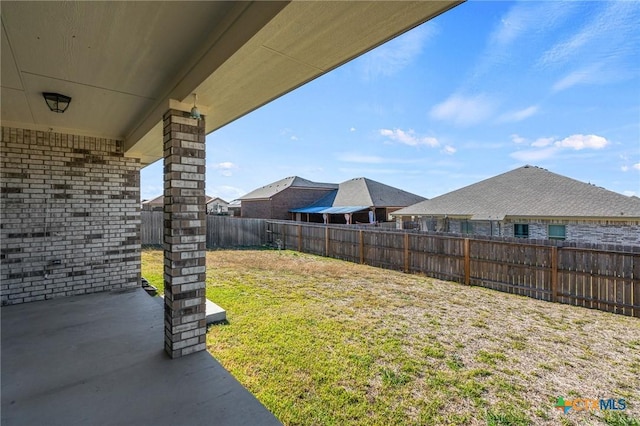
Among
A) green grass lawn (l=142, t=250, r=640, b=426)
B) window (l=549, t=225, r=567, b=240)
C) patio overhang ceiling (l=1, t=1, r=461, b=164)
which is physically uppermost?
patio overhang ceiling (l=1, t=1, r=461, b=164)

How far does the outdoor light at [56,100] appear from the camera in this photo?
309 centimetres

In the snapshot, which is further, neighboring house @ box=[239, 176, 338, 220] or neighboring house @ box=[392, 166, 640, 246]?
neighboring house @ box=[239, 176, 338, 220]

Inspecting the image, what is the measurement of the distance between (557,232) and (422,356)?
10.6m

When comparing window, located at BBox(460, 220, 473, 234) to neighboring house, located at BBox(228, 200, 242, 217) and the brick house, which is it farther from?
neighboring house, located at BBox(228, 200, 242, 217)

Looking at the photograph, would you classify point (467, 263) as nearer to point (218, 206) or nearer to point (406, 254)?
point (406, 254)

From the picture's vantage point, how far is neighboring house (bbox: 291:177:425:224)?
22.0m

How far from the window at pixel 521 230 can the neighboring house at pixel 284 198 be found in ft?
59.3

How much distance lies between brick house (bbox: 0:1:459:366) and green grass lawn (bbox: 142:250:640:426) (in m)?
1.15

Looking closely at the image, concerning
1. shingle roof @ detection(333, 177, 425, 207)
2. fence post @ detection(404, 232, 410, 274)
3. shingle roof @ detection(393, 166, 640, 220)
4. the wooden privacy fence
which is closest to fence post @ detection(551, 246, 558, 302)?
the wooden privacy fence

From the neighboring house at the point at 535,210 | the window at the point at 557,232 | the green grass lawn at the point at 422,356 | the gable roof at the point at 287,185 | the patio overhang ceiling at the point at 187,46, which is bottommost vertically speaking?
the green grass lawn at the point at 422,356

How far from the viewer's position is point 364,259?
1038cm

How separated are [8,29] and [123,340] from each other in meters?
3.00

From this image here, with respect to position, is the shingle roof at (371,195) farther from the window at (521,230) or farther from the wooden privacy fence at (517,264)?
the wooden privacy fence at (517,264)

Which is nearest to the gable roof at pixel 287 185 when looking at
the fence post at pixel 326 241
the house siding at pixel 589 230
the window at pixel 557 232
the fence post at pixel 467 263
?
the fence post at pixel 326 241
